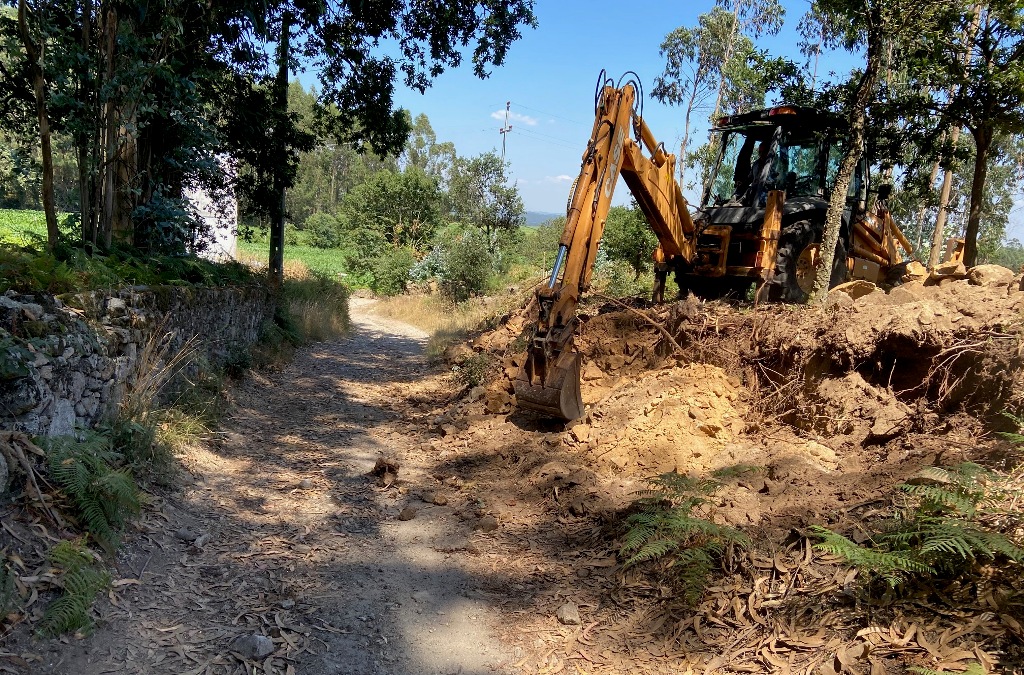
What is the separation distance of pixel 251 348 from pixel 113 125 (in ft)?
14.8

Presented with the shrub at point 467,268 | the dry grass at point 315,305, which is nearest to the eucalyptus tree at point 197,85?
the dry grass at point 315,305

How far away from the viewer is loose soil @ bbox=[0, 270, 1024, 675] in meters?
3.43

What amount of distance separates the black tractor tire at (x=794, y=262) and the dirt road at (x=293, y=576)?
5.51 meters

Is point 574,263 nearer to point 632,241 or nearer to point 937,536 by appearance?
point 937,536

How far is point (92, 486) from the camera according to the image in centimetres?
410

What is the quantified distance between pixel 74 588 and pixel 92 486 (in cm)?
82

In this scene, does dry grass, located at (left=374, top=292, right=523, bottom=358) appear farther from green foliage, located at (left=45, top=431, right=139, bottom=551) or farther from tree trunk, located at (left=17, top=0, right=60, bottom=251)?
green foliage, located at (left=45, top=431, right=139, bottom=551)

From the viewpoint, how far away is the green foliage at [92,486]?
398 centimetres

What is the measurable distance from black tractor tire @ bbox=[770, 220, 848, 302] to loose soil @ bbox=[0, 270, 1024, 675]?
121 cm

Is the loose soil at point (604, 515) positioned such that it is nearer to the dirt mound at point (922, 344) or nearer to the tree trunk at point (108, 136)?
the dirt mound at point (922, 344)

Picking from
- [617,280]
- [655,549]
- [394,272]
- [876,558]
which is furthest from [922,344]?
[394,272]

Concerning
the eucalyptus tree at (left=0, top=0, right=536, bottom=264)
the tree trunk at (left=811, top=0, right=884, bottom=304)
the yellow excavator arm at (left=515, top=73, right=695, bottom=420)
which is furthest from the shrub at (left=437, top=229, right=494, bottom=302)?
the yellow excavator arm at (left=515, top=73, right=695, bottom=420)

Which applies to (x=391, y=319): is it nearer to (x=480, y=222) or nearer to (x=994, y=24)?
(x=480, y=222)

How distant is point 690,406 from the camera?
21.0ft
